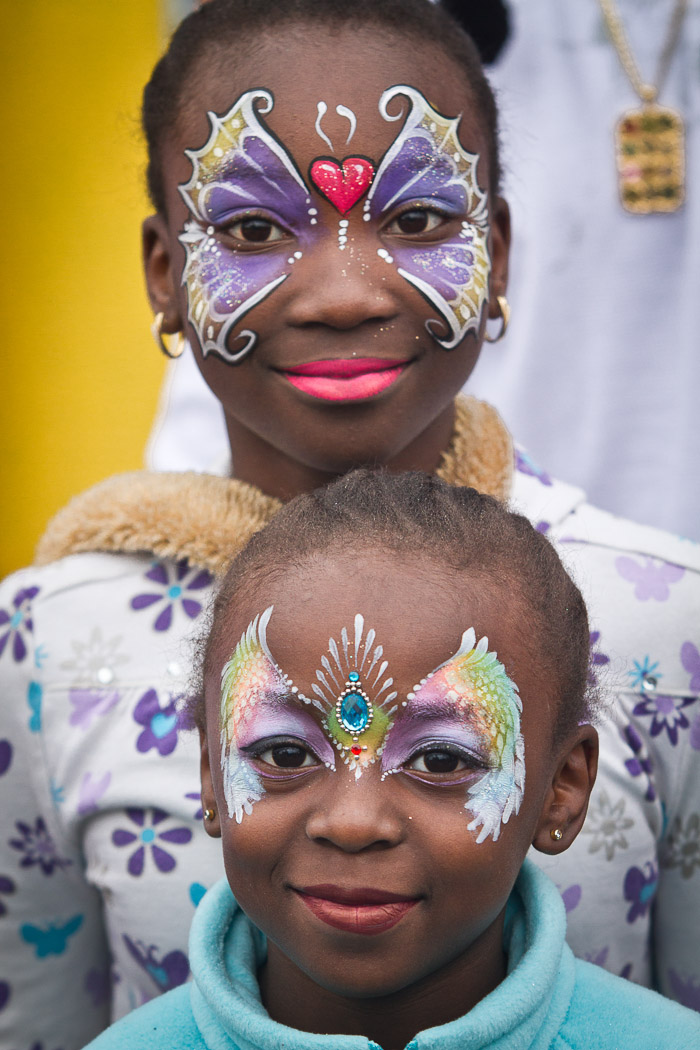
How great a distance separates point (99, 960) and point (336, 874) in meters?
0.86

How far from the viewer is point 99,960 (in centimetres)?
181

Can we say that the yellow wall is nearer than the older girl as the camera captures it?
No

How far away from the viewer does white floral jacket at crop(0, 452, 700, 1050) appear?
5.11ft

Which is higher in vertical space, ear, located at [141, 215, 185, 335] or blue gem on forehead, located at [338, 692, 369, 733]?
ear, located at [141, 215, 185, 335]

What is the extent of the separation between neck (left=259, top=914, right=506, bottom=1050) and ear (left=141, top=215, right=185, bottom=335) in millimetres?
892

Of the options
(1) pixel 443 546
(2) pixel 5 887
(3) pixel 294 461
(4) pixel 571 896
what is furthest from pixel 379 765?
(2) pixel 5 887

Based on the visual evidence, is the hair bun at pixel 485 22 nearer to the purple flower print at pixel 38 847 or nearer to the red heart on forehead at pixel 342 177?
the red heart on forehead at pixel 342 177

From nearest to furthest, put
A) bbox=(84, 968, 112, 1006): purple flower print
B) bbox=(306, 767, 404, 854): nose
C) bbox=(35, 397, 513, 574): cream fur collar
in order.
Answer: bbox=(306, 767, 404, 854): nose, bbox=(35, 397, 513, 574): cream fur collar, bbox=(84, 968, 112, 1006): purple flower print

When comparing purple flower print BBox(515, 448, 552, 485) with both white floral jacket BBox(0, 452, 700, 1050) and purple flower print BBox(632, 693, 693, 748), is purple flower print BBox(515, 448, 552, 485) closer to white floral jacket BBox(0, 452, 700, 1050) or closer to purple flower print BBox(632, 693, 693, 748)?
white floral jacket BBox(0, 452, 700, 1050)

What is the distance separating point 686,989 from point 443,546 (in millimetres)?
820

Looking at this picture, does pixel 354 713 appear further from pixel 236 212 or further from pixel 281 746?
pixel 236 212

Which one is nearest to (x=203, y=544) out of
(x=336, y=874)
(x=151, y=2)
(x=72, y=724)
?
(x=72, y=724)

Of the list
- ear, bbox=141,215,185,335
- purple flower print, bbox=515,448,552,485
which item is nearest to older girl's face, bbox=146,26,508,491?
ear, bbox=141,215,185,335

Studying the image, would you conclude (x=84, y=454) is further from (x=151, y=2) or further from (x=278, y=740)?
(x=278, y=740)
